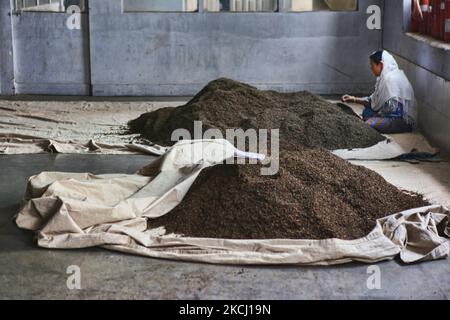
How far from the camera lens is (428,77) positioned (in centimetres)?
796

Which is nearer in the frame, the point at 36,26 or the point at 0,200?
the point at 0,200

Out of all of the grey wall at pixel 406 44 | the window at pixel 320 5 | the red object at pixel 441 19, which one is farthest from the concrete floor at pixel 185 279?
the window at pixel 320 5

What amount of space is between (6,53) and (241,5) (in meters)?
3.58

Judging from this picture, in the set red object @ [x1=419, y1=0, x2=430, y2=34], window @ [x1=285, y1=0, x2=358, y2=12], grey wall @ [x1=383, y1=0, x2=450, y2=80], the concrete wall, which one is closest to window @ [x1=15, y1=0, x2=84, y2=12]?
window @ [x1=285, y1=0, x2=358, y2=12]

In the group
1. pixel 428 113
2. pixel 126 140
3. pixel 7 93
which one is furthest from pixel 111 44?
pixel 428 113

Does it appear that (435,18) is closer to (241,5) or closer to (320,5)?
(320,5)

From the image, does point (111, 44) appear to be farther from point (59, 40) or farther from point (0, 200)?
point (0, 200)

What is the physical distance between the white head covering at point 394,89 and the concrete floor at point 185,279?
3.90 m

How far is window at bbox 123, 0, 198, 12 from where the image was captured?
10.7 meters

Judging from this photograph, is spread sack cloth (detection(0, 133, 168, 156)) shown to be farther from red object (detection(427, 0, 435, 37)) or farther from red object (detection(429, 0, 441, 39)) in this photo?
red object (detection(427, 0, 435, 37))

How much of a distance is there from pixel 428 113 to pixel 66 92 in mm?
5513

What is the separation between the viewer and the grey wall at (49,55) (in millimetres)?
10547

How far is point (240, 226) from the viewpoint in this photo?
4645 mm

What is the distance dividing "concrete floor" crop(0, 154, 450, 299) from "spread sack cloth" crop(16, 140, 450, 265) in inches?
2.7
